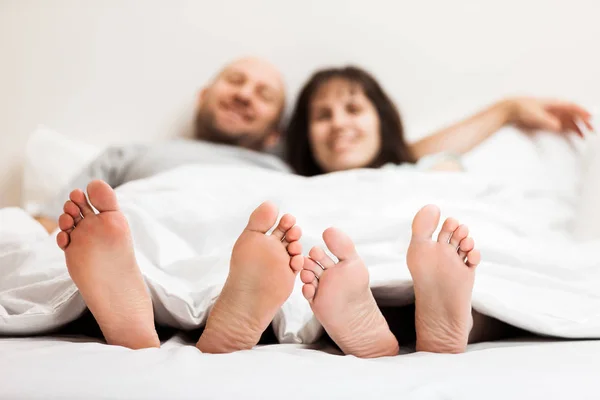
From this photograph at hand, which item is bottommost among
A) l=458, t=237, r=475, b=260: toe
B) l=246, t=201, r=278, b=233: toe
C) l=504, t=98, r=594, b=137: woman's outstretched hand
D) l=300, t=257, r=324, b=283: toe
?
l=300, t=257, r=324, b=283: toe

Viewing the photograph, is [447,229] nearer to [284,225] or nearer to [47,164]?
[284,225]

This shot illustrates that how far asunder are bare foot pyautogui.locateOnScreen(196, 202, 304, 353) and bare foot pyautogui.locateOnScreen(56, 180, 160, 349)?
0.08 metres

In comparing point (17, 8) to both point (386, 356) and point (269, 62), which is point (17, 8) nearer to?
point (269, 62)

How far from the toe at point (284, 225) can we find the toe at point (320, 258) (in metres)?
0.04

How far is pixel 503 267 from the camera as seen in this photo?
74 cm

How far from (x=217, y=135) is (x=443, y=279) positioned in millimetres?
912

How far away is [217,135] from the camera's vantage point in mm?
1405

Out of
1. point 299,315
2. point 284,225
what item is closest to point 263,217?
point 284,225

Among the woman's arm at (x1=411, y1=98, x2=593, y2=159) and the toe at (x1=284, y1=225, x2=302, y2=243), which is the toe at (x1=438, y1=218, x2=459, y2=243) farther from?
the woman's arm at (x1=411, y1=98, x2=593, y2=159)

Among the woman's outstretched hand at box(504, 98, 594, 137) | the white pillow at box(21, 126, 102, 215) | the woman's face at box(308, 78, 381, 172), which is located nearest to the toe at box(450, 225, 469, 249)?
the woman's face at box(308, 78, 381, 172)

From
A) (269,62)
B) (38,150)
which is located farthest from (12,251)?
(269,62)

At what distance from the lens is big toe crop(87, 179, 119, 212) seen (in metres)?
0.60

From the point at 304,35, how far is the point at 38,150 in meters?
0.73

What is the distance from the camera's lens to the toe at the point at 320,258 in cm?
61
